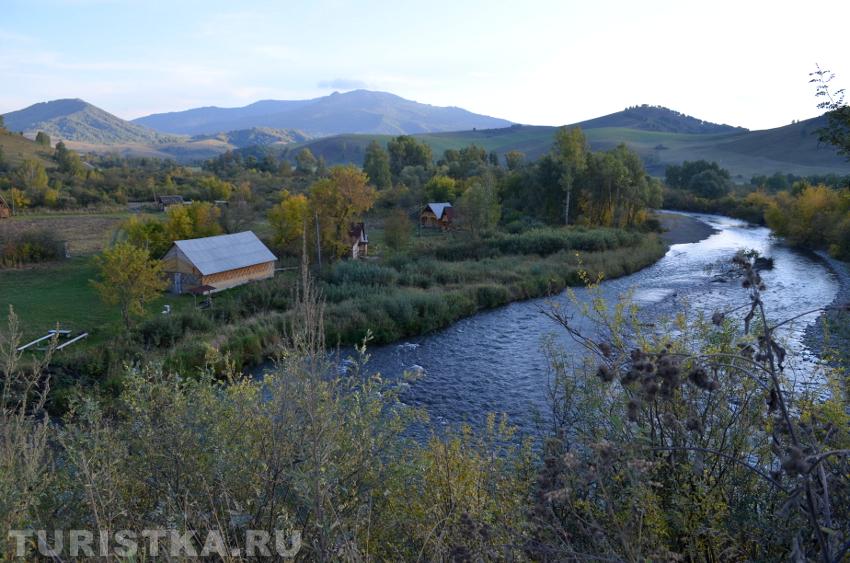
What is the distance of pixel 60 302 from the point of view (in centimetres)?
2338

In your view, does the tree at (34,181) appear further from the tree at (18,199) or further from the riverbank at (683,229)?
the riverbank at (683,229)

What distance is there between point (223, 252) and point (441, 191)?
32417 millimetres

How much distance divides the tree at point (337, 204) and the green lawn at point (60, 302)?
9.83 metres

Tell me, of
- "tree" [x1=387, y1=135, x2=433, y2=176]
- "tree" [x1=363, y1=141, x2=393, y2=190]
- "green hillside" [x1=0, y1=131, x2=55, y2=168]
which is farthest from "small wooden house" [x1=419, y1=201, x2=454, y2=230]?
"green hillside" [x1=0, y1=131, x2=55, y2=168]

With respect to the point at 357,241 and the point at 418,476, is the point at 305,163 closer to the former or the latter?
the point at 357,241

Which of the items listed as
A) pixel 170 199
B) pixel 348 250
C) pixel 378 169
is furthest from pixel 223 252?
pixel 378 169

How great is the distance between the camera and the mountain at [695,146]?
10044 centimetres

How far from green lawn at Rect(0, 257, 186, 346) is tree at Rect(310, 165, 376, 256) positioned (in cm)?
983

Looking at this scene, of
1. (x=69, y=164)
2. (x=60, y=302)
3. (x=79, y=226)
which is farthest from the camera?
(x=69, y=164)

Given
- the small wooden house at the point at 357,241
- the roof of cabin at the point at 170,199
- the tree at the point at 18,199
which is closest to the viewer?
the small wooden house at the point at 357,241

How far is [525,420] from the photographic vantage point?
1308 cm

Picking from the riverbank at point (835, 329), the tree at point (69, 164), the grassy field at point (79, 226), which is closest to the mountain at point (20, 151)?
the tree at point (69, 164)

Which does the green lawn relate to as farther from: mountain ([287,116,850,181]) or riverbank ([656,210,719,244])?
mountain ([287,116,850,181])

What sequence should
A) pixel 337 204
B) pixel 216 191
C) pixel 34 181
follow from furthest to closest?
pixel 216 191 → pixel 34 181 → pixel 337 204
